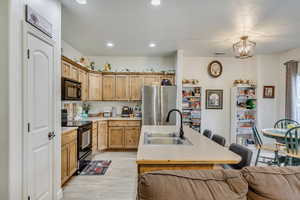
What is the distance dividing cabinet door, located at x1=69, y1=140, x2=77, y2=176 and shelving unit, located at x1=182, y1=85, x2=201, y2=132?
3213mm

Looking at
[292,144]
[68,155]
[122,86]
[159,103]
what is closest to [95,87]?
[122,86]

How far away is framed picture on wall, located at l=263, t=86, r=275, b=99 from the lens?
5.23 m

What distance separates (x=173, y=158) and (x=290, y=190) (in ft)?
2.68

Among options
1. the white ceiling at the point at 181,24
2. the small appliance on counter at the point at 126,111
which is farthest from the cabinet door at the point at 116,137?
the white ceiling at the point at 181,24

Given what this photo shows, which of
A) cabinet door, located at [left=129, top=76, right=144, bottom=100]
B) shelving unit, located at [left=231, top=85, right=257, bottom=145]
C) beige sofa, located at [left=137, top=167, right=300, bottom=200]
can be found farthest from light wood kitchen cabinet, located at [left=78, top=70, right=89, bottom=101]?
shelving unit, located at [left=231, top=85, right=257, bottom=145]

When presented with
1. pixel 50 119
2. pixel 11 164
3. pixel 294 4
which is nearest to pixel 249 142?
pixel 294 4

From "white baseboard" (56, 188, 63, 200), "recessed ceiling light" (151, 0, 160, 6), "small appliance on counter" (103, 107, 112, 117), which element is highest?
"recessed ceiling light" (151, 0, 160, 6)

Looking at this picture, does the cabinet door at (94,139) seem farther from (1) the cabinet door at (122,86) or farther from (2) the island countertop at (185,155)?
(2) the island countertop at (185,155)

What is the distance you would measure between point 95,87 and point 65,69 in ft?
5.38

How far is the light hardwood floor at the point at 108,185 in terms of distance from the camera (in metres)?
2.64

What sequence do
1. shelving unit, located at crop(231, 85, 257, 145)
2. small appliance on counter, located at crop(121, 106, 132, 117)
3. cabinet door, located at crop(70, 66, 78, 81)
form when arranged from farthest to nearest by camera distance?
small appliance on counter, located at crop(121, 106, 132, 117), shelving unit, located at crop(231, 85, 257, 145), cabinet door, located at crop(70, 66, 78, 81)

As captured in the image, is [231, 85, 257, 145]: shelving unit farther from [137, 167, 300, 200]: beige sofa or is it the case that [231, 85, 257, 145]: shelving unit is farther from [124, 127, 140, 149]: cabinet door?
[137, 167, 300, 200]: beige sofa

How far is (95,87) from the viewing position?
509 centimetres

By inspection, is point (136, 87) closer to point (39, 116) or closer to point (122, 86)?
point (122, 86)
